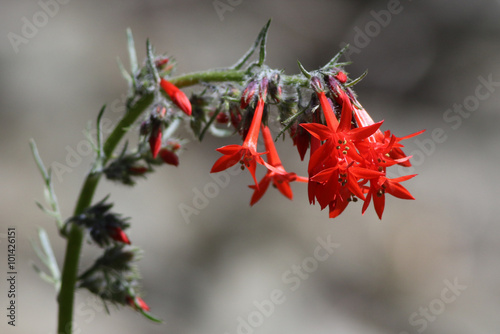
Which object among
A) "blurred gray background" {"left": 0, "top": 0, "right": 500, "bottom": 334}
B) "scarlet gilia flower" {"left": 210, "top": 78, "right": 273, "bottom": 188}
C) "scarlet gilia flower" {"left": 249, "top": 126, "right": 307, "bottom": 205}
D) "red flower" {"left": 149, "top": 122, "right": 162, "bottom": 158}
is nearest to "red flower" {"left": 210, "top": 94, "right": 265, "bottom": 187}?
"scarlet gilia flower" {"left": 210, "top": 78, "right": 273, "bottom": 188}

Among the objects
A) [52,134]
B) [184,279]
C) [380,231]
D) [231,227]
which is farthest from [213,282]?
[52,134]

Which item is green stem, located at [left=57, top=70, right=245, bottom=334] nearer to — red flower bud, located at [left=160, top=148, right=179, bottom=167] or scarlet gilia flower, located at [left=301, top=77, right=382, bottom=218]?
red flower bud, located at [left=160, top=148, right=179, bottom=167]

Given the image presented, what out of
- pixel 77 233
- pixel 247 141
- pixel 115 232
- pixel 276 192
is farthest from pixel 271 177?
pixel 276 192

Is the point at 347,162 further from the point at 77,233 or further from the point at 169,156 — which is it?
the point at 77,233

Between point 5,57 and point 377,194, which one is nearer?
point 377,194

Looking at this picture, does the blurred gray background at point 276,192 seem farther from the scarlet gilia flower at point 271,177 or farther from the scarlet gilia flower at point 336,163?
the scarlet gilia flower at point 336,163

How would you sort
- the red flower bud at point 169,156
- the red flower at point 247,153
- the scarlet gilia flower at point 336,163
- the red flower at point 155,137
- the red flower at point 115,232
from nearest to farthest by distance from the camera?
the scarlet gilia flower at point 336,163 → the red flower at point 247,153 → the red flower at point 155,137 → the red flower at point 115,232 → the red flower bud at point 169,156

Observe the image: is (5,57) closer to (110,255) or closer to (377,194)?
(110,255)

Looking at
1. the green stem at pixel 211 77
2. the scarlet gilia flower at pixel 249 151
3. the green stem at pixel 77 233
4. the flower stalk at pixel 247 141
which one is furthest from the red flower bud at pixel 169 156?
the scarlet gilia flower at pixel 249 151
